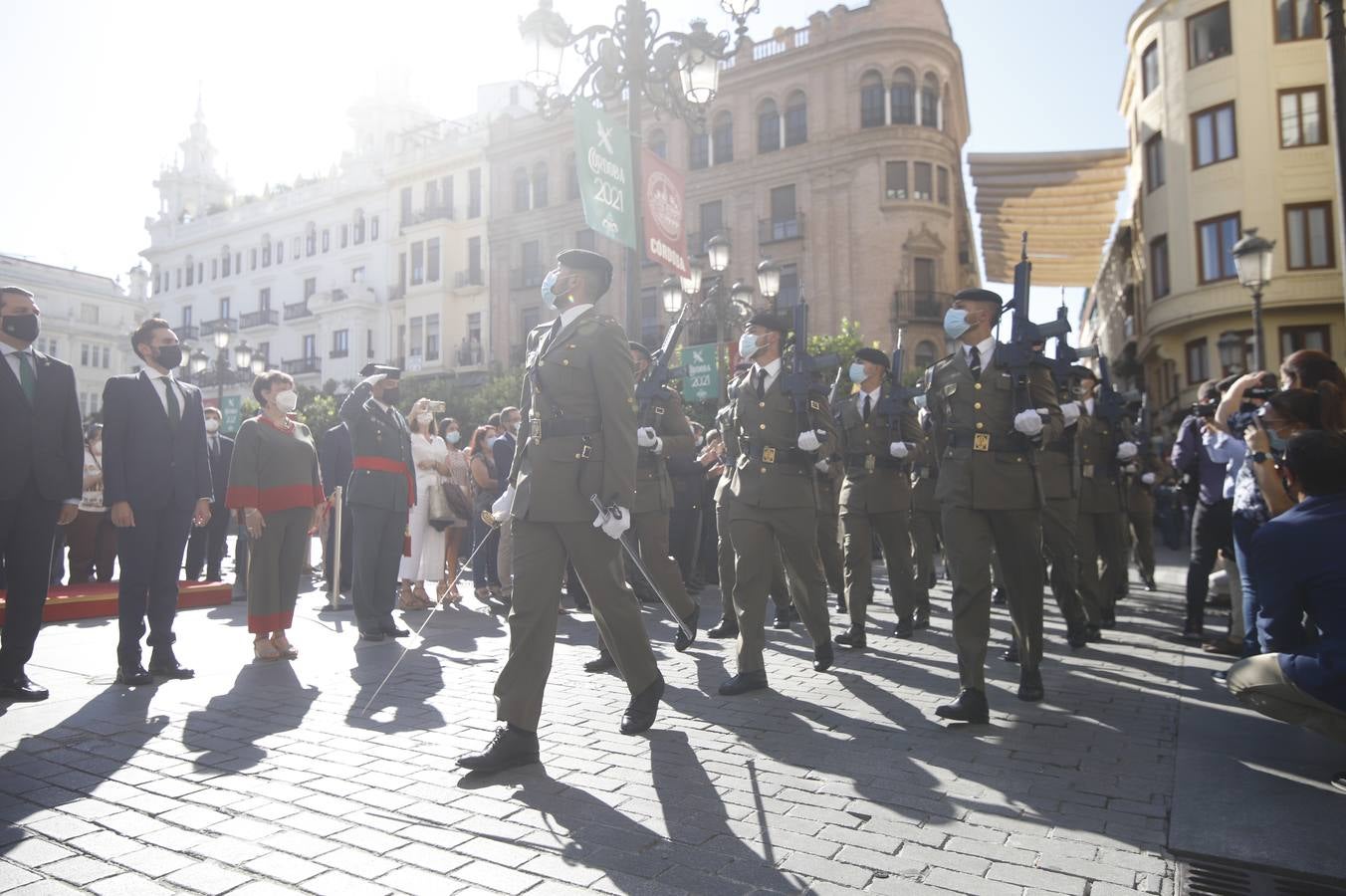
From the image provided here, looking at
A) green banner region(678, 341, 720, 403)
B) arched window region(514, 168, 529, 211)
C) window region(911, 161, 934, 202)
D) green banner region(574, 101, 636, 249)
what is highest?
arched window region(514, 168, 529, 211)

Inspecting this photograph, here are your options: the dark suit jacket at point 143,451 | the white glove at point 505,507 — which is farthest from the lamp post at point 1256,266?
the dark suit jacket at point 143,451

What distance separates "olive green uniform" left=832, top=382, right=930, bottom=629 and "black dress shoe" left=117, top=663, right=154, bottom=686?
5018mm

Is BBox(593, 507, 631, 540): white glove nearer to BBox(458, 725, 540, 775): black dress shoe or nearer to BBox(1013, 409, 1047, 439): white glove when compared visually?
BBox(458, 725, 540, 775): black dress shoe

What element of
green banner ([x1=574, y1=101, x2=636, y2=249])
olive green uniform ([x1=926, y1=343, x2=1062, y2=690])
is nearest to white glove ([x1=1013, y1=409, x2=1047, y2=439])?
olive green uniform ([x1=926, y1=343, x2=1062, y2=690])

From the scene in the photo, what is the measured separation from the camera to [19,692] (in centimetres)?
531

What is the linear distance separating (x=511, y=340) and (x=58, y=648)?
39.5 metres

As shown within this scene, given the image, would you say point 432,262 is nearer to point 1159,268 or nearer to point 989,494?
point 1159,268

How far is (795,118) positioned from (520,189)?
14893 mm

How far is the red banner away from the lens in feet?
29.5

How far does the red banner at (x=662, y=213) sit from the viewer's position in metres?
8.98

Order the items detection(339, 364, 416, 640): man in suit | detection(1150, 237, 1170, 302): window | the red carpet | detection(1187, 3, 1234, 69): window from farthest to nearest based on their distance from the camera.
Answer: detection(1150, 237, 1170, 302): window < detection(1187, 3, 1234, 69): window < the red carpet < detection(339, 364, 416, 640): man in suit

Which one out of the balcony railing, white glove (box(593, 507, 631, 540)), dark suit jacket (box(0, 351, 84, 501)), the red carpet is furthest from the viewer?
the balcony railing

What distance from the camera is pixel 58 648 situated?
7.12 m

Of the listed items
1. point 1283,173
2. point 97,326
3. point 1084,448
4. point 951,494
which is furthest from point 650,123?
point 97,326
